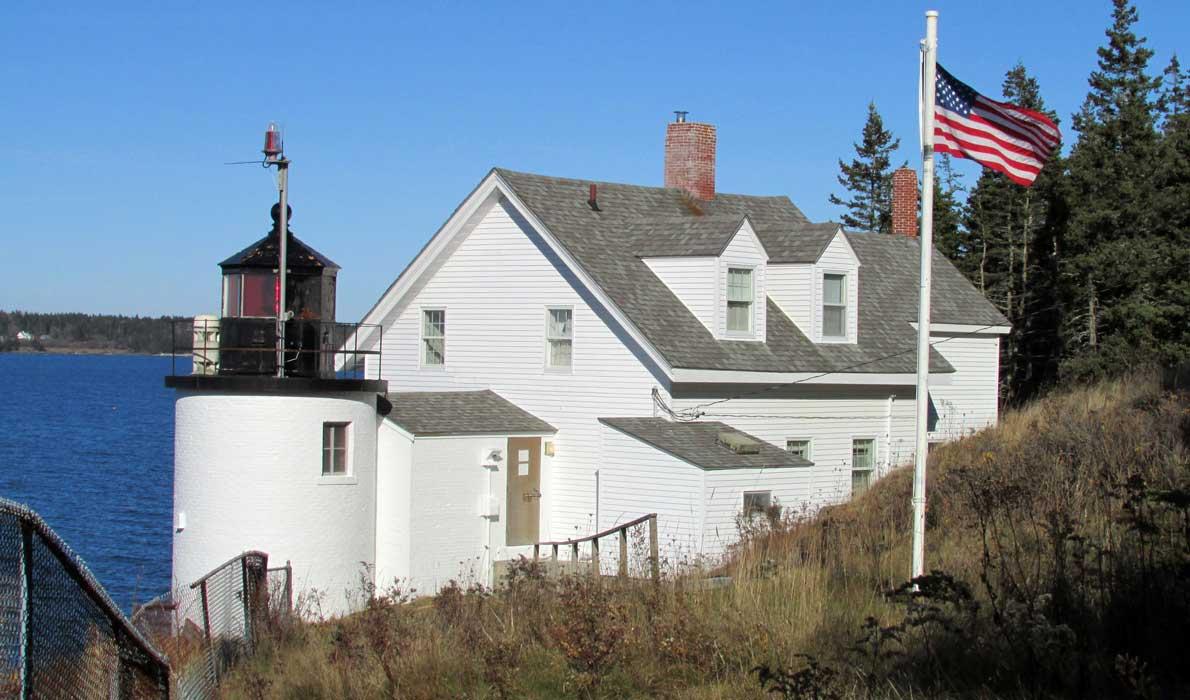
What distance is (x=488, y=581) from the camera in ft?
73.8

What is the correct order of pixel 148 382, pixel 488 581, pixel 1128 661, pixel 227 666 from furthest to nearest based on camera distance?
pixel 148 382, pixel 488 581, pixel 227 666, pixel 1128 661

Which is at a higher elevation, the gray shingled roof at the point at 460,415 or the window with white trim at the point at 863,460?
the gray shingled roof at the point at 460,415

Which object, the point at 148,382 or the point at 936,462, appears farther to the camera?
the point at 148,382

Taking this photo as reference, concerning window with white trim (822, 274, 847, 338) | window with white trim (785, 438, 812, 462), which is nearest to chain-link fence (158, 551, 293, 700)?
window with white trim (785, 438, 812, 462)

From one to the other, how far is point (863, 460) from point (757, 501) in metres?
5.63

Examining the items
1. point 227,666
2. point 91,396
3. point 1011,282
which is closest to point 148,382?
point 91,396

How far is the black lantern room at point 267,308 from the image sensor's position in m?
20.9

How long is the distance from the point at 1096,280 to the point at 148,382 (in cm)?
17293

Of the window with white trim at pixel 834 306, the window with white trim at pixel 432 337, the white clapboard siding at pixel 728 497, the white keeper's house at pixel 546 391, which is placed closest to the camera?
the white clapboard siding at pixel 728 497

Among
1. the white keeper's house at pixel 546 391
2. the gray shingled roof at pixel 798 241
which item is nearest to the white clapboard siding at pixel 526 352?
the white keeper's house at pixel 546 391

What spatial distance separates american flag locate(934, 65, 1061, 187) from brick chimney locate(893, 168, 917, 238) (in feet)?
73.1

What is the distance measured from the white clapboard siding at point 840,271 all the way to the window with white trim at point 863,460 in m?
2.02

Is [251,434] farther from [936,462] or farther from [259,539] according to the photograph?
[936,462]

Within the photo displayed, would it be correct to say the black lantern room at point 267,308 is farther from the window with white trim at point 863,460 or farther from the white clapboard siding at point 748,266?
the window with white trim at point 863,460
